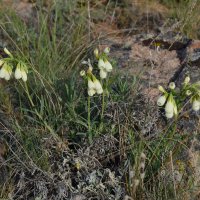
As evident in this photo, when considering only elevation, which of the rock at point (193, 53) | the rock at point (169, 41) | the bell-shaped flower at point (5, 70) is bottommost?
the rock at point (169, 41)

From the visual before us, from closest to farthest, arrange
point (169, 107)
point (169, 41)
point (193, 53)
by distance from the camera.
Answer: point (169, 107), point (193, 53), point (169, 41)

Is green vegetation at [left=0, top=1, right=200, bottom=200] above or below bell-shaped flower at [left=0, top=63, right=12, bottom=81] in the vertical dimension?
below

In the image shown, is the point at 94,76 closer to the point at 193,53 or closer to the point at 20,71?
the point at 20,71

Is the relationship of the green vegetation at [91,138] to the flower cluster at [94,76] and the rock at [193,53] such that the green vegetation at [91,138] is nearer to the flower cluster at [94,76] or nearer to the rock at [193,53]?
the flower cluster at [94,76]

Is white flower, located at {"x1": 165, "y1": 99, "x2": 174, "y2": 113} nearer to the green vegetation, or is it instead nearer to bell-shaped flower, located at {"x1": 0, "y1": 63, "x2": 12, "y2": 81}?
the green vegetation

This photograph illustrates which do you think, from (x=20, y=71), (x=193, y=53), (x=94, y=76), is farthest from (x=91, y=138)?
(x=193, y=53)

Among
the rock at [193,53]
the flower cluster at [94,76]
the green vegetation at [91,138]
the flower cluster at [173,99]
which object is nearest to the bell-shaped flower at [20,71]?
the green vegetation at [91,138]

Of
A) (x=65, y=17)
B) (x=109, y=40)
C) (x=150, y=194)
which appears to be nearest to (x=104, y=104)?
(x=150, y=194)

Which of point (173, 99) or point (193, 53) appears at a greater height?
point (173, 99)

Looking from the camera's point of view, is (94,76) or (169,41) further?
(169,41)

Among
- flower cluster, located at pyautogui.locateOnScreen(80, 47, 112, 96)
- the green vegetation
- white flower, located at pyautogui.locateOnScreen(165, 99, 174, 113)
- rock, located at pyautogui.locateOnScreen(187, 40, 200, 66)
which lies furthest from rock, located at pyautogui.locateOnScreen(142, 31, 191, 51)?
white flower, located at pyautogui.locateOnScreen(165, 99, 174, 113)

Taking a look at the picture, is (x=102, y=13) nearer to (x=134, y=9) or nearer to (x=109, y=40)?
(x=134, y=9)
